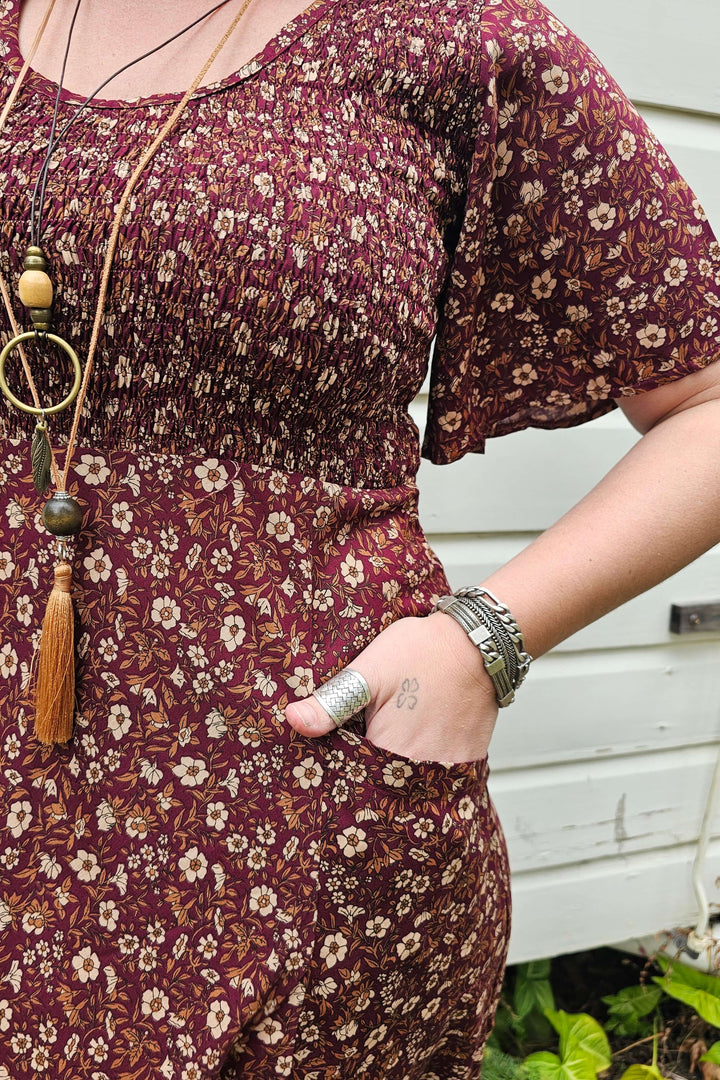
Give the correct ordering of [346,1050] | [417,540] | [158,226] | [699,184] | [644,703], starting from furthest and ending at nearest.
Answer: [644,703] < [699,184] < [417,540] < [346,1050] < [158,226]

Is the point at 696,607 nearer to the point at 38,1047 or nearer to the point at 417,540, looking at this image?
the point at 417,540

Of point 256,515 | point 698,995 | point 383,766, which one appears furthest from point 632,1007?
point 256,515

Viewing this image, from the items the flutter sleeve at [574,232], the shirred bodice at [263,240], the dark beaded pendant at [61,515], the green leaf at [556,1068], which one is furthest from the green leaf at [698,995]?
the dark beaded pendant at [61,515]

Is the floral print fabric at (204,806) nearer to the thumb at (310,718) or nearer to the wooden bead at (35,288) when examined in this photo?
the thumb at (310,718)

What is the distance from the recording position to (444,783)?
2.77 feet

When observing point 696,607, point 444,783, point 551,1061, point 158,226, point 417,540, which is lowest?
point 551,1061

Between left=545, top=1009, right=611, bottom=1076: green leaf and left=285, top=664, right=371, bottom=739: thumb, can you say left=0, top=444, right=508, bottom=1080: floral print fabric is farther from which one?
left=545, top=1009, right=611, bottom=1076: green leaf

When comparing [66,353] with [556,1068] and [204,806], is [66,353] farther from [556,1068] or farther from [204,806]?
[556,1068]

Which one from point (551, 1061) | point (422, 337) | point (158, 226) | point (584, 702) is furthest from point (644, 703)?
point (158, 226)

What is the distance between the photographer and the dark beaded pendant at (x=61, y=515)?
0.75 meters

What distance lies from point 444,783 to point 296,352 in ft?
1.42

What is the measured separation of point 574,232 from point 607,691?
1343 millimetres

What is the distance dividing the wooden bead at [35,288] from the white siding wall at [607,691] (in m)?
1.01

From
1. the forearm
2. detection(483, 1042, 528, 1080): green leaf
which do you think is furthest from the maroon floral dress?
detection(483, 1042, 528, 1080): green leaf
